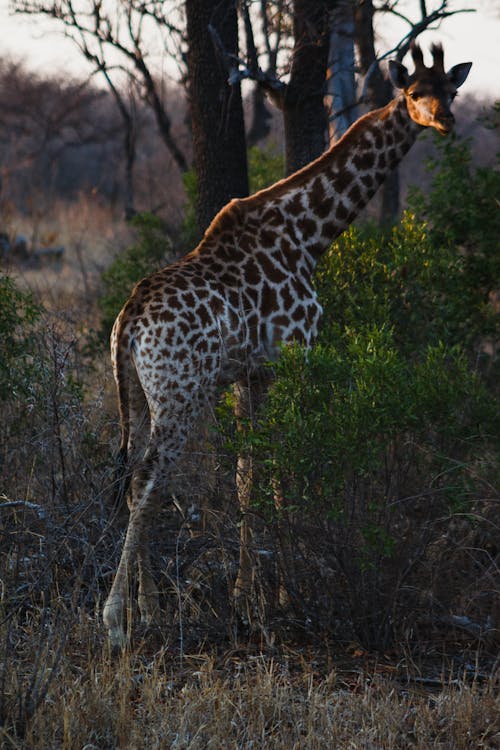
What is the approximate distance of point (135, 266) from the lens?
964 centimetres

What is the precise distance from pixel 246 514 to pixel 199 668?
2.23 feet

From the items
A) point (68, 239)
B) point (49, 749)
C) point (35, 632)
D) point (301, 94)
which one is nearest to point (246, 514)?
point (35, 632)

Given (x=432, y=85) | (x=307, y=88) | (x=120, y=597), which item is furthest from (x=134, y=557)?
(x=307, y=88)

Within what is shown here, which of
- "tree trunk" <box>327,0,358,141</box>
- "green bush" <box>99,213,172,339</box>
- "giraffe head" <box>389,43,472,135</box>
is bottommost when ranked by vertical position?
"green bush" <box>99,213,172,339</box>

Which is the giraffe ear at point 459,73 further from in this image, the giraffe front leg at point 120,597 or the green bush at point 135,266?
the green bush at point 135,266

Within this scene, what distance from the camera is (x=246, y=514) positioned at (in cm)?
467

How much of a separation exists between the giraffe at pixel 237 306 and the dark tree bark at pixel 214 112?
1.96 metres

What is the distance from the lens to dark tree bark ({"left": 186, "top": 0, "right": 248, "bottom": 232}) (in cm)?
761

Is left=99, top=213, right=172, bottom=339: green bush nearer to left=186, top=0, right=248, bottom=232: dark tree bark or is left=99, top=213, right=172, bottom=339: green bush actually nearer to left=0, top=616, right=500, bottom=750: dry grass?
left=186, top=0, right=248, bottom=232: dark tree bark

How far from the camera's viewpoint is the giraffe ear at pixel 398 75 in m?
5.70

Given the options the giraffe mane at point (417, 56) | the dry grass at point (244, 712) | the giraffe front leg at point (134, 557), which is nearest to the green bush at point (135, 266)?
the giraffe mane at point (417, 56)

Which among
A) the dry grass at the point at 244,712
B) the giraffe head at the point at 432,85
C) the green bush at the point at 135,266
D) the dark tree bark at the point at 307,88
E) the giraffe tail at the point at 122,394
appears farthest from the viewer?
the green bush at the point at 135,266

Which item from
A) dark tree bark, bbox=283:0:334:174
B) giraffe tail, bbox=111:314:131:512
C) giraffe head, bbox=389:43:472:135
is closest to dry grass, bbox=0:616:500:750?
giraffe tail, bbox=111:314:131:512

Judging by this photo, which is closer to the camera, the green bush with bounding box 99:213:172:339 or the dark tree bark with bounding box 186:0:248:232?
the dark tree bark with bounding box 186:0:248:232
